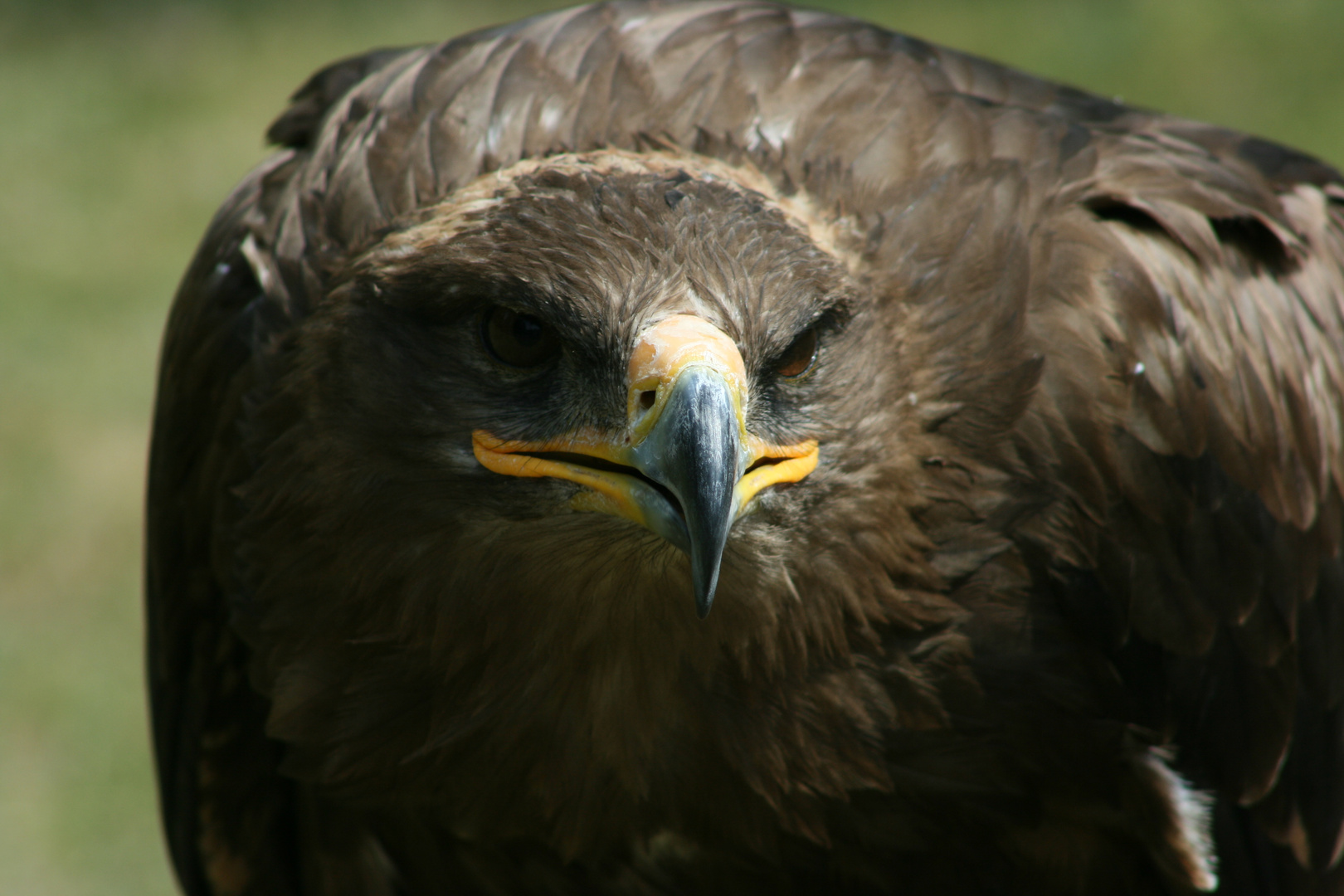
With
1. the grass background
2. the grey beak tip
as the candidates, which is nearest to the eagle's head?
the grey beak tip

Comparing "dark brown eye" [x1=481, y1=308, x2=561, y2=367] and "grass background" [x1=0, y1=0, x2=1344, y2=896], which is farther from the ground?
"dark brown eye" [x1=481, y1=308, x2=561, y2=367]

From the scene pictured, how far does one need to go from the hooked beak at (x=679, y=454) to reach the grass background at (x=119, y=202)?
3982 mm

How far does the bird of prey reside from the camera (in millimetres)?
2895

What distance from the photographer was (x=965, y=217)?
3.42 m

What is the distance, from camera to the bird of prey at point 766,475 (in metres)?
2.89

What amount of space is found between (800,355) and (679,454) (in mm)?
448

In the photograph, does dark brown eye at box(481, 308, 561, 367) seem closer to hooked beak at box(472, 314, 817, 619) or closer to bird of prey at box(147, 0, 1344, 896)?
bird of prey at box(147, 0, 1344, 896)

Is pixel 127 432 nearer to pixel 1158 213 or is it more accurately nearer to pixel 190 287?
pixel 190 287

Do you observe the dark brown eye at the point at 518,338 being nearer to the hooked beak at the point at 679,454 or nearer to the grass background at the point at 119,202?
the hooked beak at the point at 679,454

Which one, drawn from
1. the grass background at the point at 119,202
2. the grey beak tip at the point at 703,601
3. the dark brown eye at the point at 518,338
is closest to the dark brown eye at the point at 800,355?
the dark brown eye at the point at 518,338

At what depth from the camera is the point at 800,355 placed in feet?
9.64

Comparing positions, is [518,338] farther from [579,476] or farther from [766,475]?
[766,475]

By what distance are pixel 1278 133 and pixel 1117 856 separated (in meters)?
6.69

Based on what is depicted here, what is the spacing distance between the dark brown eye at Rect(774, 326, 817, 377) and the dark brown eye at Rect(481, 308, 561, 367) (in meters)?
0.39
